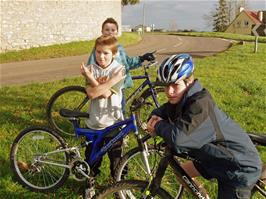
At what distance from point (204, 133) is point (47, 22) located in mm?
22706

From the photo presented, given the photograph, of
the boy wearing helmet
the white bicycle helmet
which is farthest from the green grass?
the white bicycle helmet

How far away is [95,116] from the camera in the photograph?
4.51 m

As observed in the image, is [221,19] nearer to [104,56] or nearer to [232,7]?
[232,7]

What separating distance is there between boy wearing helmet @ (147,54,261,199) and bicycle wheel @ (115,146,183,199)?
2.77 feet

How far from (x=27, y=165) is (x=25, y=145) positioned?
0.27 m

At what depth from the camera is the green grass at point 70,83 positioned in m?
4.80

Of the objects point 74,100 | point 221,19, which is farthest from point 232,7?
point 74,100

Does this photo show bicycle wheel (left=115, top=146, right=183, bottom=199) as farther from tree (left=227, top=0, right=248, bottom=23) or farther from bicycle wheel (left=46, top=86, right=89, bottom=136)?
tree (left=227, top=0, right=248, bottom=23)

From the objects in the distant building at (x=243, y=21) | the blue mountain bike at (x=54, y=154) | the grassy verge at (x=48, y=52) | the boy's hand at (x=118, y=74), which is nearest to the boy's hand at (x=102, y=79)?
the boy's hand at (x=118, y=74)

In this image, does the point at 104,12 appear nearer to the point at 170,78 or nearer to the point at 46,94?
the point at 46,94

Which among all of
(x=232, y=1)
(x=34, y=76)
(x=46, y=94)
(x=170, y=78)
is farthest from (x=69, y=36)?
(x=232, y=1)

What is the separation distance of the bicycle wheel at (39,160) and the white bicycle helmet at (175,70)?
1982 mm

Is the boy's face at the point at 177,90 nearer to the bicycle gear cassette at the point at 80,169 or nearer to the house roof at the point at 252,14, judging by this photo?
the bicycle gear cassette at the point at 80,169

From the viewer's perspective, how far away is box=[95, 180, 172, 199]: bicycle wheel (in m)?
3.30
